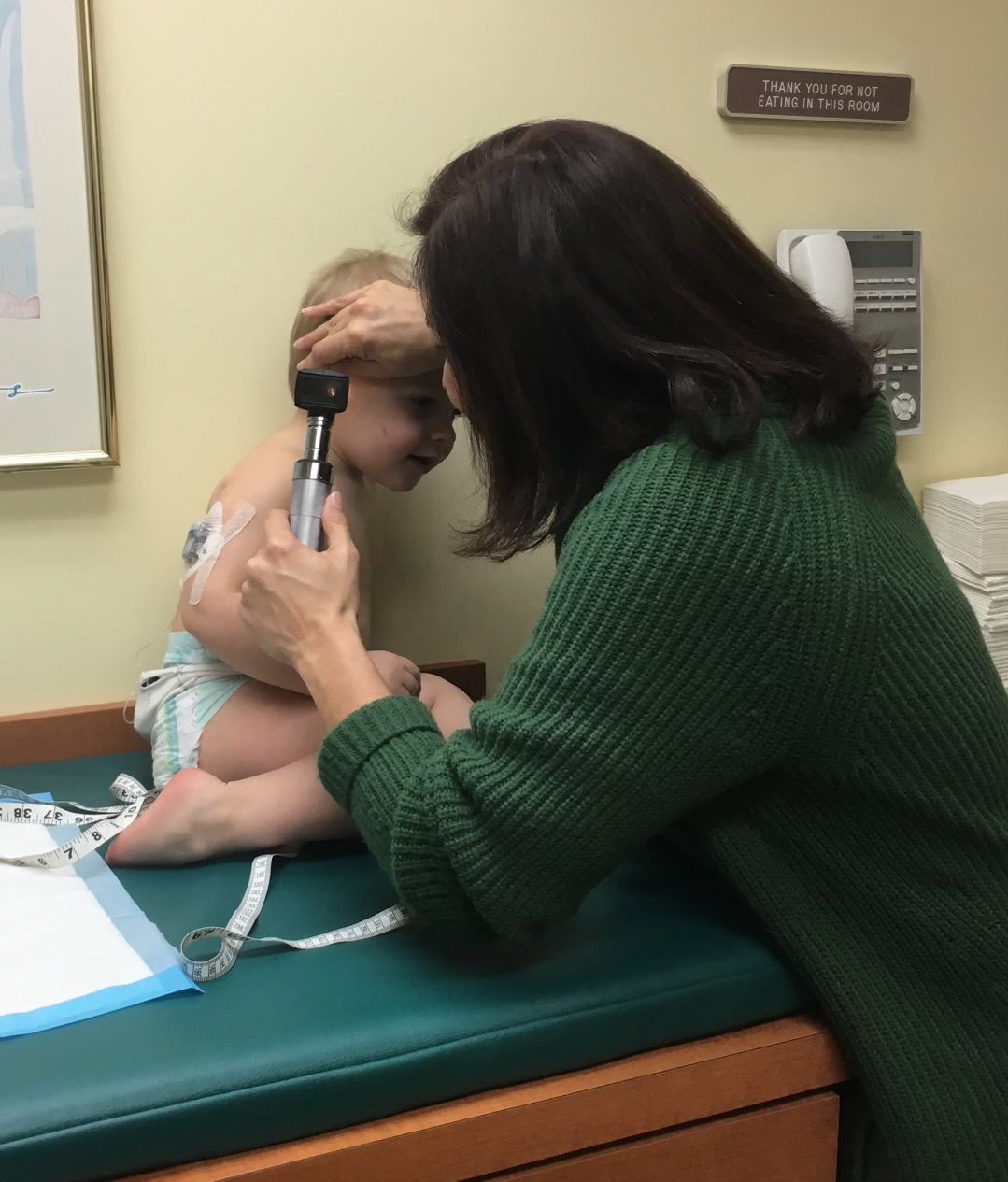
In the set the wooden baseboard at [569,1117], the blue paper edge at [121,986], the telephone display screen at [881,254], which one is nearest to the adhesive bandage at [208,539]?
the blue paper edge at [121,986]

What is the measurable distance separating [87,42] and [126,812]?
77 centimetres

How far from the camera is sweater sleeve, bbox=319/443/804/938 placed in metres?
0.76

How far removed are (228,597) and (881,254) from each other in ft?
3.14

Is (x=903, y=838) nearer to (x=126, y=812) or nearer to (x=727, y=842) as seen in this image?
(x=727, y=842)

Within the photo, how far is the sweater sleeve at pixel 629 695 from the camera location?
76 cm

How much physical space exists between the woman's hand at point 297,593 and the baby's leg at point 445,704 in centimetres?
A: 23

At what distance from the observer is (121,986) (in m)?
0.82

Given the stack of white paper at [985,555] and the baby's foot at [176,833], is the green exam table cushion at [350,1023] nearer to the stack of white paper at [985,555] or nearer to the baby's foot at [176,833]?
the baby's foot at [176,833]

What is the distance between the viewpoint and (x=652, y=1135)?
0.85 metres

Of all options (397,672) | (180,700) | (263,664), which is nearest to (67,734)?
(180,700)

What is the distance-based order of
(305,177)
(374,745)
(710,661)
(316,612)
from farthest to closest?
(305,177) → (316,612) → (374,745) → (710,661)

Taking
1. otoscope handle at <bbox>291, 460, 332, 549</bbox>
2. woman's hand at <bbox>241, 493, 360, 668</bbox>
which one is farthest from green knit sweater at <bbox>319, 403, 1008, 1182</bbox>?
otoscope handle at <bbox>291, 460, 332, 549</bbox>

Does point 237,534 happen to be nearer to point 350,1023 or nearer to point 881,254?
point 350,1023

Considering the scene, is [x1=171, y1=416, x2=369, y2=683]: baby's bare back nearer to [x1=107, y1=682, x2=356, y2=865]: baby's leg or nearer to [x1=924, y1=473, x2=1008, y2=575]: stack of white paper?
[x1=107, y1=682, x2=356, y2=865]: baby's leg
